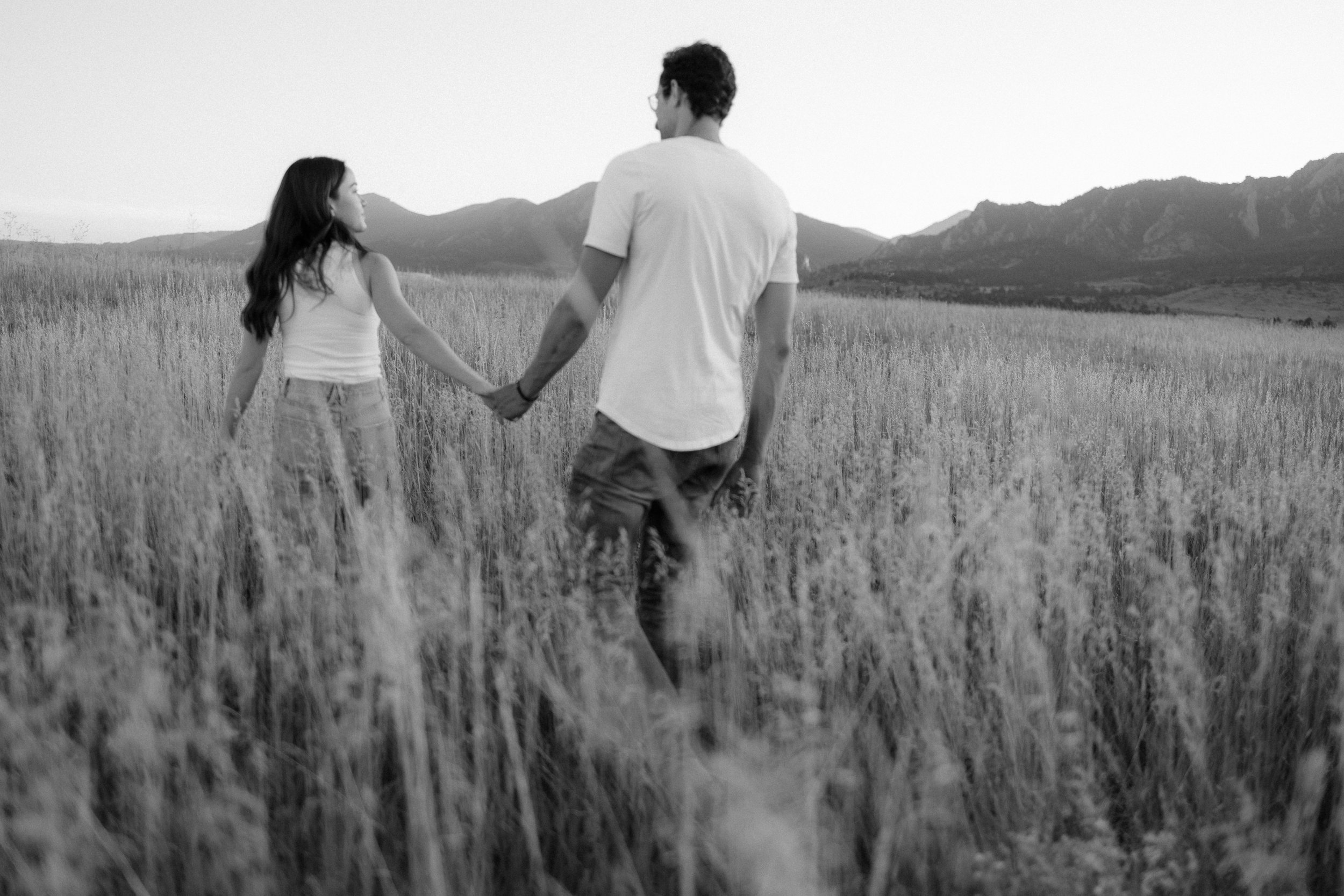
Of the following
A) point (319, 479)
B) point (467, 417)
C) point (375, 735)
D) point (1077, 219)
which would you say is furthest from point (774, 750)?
point (1077, 219)

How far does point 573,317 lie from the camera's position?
7.23ft

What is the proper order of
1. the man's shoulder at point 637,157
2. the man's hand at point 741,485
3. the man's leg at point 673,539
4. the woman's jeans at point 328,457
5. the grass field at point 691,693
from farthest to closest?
the woman's jeans at point 328,457, the man's hand at point 741,485, the man's leg at point 673,539, the man's shoulder at point 637,157, the grass field at point 691,693

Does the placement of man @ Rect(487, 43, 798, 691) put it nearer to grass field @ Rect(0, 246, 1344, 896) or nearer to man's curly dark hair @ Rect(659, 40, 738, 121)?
man's curly dark hair @ Rect(659, 40, 738, 121)

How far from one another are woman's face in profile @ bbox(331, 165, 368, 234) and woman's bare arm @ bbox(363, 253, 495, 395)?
122 mm

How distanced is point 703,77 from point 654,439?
961mm

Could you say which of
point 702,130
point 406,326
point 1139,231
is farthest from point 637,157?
point 1139,231

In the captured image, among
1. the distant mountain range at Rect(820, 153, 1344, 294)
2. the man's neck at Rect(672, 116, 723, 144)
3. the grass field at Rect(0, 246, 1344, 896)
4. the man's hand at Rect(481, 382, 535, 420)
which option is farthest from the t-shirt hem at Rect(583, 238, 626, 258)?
the distant mountain range at Rect(820, 153, 1344, 294)

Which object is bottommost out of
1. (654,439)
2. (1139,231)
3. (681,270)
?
(654,439)

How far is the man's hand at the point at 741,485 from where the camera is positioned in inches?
99.7

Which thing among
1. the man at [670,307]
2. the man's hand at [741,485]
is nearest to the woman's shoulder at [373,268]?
the man at [670,307]

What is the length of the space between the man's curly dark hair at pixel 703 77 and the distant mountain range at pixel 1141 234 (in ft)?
270

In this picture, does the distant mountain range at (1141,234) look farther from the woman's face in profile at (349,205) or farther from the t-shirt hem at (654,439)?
the t-shirt hem at (654,439)

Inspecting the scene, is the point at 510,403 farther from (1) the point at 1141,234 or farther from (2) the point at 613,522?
(1) the point at 1141,234

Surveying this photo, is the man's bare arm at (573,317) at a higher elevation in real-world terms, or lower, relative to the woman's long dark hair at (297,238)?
lower
